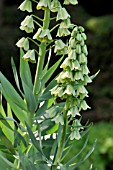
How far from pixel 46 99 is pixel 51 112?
4cm

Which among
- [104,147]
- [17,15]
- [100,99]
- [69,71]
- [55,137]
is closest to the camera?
[69,71]

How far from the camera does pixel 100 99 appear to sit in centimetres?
661

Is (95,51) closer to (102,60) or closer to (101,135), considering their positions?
(102,60)

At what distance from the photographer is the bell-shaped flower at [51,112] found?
1321 millimetres

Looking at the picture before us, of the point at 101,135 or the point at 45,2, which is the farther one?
the point at 101,135

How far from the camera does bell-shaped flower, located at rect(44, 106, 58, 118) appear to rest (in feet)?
4.33

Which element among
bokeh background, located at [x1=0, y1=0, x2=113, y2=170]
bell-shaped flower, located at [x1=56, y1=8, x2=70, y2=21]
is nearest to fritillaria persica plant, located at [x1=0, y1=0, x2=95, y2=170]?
bell-shaped flower, located at [x1=56, y1=8, x2=70, y2=21]

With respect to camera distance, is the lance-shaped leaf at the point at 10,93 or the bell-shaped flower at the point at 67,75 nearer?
the bell-shaped flower at the point at 67,75

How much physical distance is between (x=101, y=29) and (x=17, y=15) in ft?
4.63

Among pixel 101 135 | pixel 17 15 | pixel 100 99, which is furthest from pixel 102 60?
pixel 101 135

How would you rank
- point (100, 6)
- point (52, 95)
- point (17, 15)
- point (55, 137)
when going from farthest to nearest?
point (100, 6) < point (17, 15) < point (55, 137) < point (52, 95)

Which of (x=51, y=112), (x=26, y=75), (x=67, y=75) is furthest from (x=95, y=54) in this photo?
(x=67, y=75)

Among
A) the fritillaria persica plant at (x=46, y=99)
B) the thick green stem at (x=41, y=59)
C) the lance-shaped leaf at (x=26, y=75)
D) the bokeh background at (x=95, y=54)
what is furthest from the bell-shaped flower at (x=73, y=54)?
the bokeh background at (x=95, y=54)

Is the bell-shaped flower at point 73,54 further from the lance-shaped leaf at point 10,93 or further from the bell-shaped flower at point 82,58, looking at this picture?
the lance-shaped leaf at point 10,93
